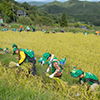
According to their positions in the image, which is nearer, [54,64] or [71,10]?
[54,64]

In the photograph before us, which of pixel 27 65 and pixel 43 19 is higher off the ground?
pixel 43 19

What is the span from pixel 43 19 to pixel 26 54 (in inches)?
1134

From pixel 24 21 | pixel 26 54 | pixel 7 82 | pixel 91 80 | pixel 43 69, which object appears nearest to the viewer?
pixel 7 82

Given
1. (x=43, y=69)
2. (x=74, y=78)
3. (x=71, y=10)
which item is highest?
(x=71, y=10)

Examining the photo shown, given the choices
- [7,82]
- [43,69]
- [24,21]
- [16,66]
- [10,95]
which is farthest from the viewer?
[24,21]

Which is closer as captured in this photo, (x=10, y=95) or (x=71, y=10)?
(x=10, y=95)

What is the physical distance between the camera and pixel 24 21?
24484mm

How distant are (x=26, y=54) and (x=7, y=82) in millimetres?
1297

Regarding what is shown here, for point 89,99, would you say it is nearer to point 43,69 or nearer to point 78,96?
point 78,96

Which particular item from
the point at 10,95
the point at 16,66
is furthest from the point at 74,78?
the point at 10,95

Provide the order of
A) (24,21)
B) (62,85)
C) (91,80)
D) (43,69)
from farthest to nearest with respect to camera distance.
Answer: (24,21), (43,69), (91,80), (62,85)

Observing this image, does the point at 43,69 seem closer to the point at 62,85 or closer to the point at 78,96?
the point at 62,85

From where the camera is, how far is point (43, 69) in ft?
→ 11.3

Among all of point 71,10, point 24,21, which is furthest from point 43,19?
point 71,10
